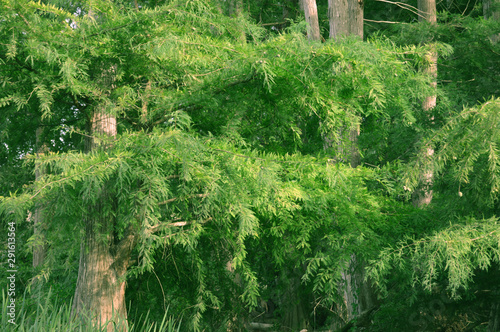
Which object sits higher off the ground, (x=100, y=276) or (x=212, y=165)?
(x=212, y=165)

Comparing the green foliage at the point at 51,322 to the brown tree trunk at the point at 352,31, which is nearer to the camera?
the green foliage at the point at 51,322

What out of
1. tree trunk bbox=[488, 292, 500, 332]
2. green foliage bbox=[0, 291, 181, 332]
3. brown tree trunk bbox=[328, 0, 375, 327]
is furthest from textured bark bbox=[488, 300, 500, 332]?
green foliage bbox=[0, 291, 181, 332]

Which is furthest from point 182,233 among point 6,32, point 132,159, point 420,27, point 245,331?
point 420,27

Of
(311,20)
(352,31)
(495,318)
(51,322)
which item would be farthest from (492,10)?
(51,322)

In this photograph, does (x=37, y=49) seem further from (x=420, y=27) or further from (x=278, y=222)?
(x=420, y=27)

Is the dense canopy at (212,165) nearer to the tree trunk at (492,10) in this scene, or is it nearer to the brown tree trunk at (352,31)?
the brown tree trunk at (352,31)

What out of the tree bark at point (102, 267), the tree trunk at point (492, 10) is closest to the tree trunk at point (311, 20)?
the tree trunk at point (492, 10)

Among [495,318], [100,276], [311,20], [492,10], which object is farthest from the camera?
[492,10]

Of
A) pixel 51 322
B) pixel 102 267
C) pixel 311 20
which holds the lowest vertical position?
pixel 51 322

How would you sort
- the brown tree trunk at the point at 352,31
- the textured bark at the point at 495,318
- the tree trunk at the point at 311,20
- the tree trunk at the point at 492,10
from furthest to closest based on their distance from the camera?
the tree trunk at the point at 492,10 < the tree trunk at the point at 311,20 < the brown tree trunk at the point at 352,31 < the textured bark at the point at 495,318

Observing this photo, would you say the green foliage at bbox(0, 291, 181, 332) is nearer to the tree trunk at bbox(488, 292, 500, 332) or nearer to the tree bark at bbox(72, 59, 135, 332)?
the tree bark at bbox(72, 59, 135, 332)

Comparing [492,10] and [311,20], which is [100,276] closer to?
[311,20]

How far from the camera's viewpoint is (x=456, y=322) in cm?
830

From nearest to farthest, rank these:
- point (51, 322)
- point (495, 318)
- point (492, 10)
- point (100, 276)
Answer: point (51, 322)
point (100, 276)
point (495, 318)
point (492, 10)
